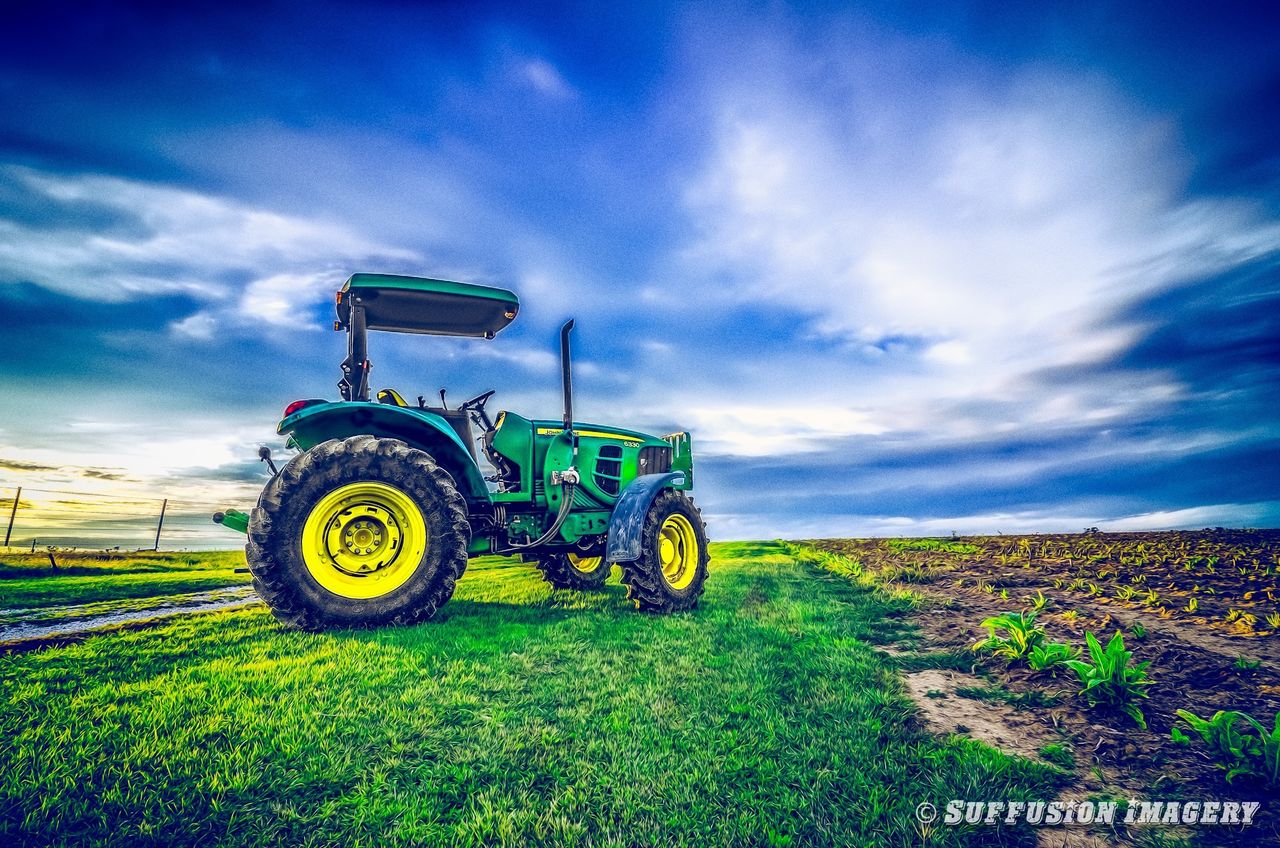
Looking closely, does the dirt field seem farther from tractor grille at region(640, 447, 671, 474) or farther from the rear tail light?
the rear tail light

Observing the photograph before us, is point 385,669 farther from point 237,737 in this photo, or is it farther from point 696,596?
point 696,596

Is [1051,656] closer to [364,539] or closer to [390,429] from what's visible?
[364,539]

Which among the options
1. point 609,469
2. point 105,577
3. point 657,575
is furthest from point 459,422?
point 105,577

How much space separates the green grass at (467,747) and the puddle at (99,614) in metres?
1.10

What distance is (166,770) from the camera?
2.12 m

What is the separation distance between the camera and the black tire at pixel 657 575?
5.62 meters

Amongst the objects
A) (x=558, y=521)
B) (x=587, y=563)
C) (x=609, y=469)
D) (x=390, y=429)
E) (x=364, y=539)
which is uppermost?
(x=390, y=429)

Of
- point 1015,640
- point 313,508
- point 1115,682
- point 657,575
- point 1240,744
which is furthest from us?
point 657,575

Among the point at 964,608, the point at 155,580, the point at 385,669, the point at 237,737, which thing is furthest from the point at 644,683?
the point at 155,580

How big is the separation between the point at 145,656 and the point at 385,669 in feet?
5.35

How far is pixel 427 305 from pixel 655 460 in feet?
11.1

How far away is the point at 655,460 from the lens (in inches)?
294

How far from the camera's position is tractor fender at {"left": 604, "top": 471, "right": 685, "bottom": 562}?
569 cm

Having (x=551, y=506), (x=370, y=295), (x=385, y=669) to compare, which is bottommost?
(x=385, y=669)
